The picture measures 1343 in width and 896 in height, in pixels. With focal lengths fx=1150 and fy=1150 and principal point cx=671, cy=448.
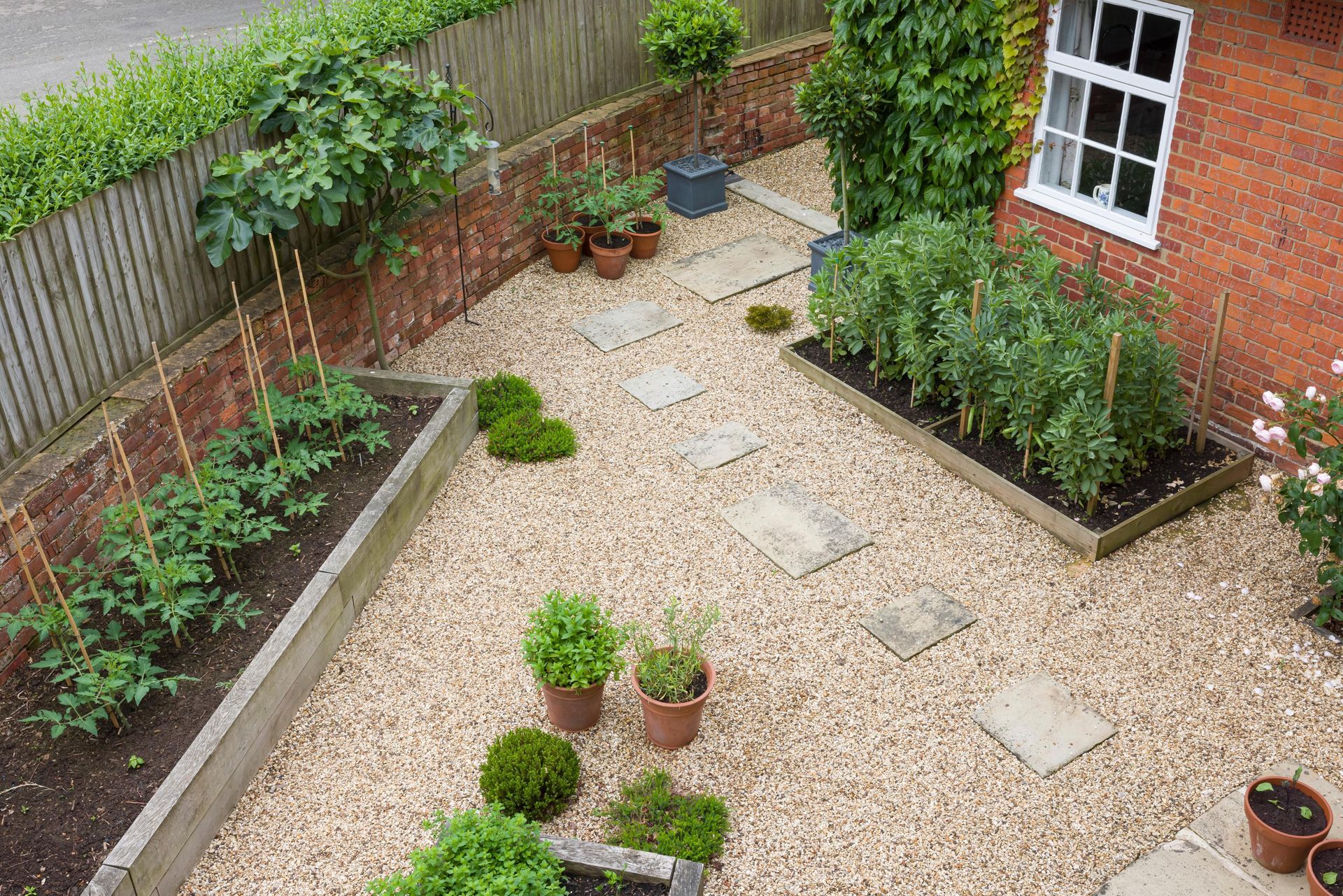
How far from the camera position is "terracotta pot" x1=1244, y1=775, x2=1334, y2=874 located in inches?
180

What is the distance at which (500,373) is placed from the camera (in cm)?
810

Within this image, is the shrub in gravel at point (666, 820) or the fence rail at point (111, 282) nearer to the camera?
the shrub in gravel at point (666, 820)

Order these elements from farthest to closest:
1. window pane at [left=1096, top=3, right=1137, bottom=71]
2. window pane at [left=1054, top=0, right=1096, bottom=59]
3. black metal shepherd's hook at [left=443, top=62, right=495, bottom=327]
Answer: black metal shepherd's hook at [left=443, top=62, right=495, bottom=327], window pane at [left=1054, top=0, right=1096, bottom=59], window pane at [left=1096, top=3, right=1137, bottom=71]

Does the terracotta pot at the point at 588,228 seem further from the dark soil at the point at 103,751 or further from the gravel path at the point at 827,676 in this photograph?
the dark soil at the point at 103,751

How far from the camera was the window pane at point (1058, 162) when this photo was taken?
302 inches

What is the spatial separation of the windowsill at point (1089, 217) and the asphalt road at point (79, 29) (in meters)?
7.75

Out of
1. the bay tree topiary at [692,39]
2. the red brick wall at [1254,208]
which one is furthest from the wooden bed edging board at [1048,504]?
the bay tree topiary at [692,39]

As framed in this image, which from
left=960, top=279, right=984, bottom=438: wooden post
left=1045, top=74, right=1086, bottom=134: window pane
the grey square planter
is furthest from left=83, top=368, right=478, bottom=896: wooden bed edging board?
left=1045, top=74, right=1086, bottom=134: window pane

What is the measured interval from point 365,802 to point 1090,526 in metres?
4.11

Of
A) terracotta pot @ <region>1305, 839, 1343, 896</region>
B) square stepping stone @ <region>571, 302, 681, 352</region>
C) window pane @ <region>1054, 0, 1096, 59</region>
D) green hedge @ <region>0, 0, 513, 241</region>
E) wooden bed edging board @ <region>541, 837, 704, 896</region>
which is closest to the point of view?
terracotta pot @ <region>1305, 839, 1343, 896</region>

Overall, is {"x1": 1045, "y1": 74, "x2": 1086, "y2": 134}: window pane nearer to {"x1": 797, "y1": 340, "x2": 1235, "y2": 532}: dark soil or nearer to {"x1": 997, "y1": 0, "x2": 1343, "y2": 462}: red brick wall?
{"x1": 997, "y1": 0, "x2": 1343, "y2": 462}: red brick wall

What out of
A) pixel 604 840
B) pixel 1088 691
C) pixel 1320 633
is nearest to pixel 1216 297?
pixel 1320 633

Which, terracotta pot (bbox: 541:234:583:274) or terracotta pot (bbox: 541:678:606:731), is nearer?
terracotta pot (bbox: 541:678:606:731)

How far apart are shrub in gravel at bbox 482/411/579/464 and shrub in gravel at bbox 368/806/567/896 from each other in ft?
10.7
